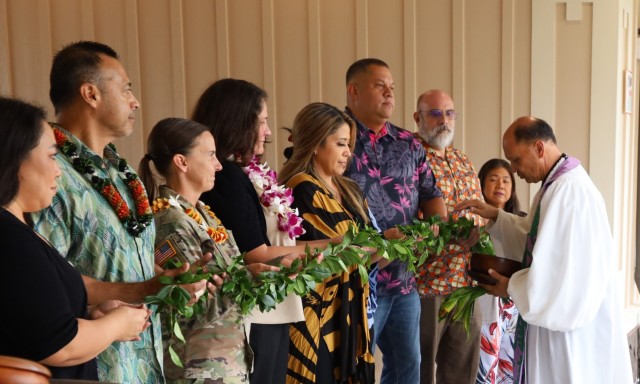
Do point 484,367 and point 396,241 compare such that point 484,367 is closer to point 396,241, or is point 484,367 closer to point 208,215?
point 396,241

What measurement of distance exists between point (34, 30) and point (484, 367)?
3.95m

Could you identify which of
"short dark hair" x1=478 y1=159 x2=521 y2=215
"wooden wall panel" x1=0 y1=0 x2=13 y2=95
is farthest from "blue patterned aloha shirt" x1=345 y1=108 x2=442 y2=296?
"wooden wall panel" x1=0 y1=0 x2=13 y2=95

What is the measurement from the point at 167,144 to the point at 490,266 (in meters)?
1.56

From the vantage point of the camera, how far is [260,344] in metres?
2.86

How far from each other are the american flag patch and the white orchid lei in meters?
0.59

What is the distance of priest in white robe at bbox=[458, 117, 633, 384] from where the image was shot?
132 inches

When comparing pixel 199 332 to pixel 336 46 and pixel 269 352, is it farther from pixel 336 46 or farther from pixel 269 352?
pixel 336 46

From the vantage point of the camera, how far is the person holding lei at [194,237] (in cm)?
251

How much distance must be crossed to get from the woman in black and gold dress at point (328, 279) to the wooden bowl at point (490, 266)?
20.0 inches

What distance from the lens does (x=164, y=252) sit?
2.52 m

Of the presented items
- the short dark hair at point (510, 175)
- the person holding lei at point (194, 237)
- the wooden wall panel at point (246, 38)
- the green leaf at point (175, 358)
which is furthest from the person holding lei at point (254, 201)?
the wooden wall panel at point (246, 38)

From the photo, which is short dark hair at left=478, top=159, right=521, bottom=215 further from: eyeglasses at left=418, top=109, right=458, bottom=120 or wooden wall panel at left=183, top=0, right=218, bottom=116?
wooden wall panel at left=183, top=0, right=218, bottom=116

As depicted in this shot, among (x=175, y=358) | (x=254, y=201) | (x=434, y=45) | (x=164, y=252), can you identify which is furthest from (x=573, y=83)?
(x=175, y=358)

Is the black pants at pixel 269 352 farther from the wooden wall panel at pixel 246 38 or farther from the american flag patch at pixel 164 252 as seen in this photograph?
the wooden wall panel at pixel 246 38
